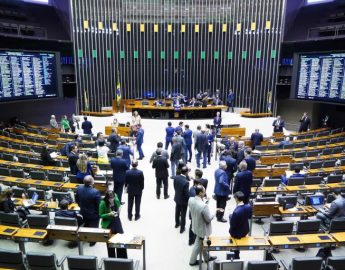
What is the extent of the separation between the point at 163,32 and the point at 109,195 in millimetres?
18032

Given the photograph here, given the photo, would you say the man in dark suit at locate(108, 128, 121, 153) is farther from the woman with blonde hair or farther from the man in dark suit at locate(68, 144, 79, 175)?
the woman with blonde hair

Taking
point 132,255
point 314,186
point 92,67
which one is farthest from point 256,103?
point 132,255

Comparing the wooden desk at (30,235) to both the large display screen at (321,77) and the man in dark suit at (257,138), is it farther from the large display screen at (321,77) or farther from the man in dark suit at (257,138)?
the large display screen at (321,77)

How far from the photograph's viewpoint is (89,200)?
4879 millimetres

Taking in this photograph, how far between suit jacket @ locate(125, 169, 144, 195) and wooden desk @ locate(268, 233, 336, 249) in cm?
274

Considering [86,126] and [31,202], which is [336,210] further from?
[86,126]

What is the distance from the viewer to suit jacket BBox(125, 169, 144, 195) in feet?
19.9

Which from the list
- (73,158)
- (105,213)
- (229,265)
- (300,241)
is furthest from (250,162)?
(73,158)

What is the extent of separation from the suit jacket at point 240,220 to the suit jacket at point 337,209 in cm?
174

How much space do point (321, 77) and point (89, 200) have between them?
12177mm

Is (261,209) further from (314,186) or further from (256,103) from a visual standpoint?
(256,103)

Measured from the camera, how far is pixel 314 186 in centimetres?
688

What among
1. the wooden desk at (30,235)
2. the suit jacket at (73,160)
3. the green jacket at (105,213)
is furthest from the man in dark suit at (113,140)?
the green jacket at (105,213)

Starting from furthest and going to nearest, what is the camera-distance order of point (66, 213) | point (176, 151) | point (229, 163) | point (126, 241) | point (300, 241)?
point (176, 151) < point (229, 163) < point (66, 213) < point (300, 241) < point (126, 241)
